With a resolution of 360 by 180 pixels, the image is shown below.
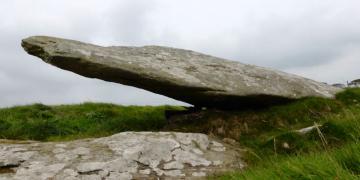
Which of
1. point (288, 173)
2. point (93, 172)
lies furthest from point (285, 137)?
point (288, 173)

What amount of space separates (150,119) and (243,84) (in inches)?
120

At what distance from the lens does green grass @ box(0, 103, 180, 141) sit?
13.3 metres

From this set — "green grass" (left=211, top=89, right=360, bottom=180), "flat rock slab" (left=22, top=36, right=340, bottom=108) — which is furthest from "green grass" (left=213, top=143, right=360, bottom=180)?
"flat rock slab" (left=22, top=36, right=340, bottom=108)

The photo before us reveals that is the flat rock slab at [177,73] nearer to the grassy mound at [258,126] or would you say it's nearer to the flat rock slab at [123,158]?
the grassy mound at [258,126]

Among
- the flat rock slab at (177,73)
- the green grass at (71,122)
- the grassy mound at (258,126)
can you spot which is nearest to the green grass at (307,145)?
the grassy mound at (258,126)

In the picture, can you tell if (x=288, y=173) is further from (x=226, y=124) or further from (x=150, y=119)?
(x=150, y=119)

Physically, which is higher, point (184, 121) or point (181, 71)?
point (181, 71)

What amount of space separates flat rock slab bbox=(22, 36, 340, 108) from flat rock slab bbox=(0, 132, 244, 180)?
4.77 ft

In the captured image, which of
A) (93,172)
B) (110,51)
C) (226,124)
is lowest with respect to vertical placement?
(93,172)

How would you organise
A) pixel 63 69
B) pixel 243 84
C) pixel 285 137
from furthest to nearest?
pixel 243 84, pixel 63 69, pixel 285 137

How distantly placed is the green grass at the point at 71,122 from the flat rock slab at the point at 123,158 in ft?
6.96

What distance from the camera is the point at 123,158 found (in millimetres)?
9711

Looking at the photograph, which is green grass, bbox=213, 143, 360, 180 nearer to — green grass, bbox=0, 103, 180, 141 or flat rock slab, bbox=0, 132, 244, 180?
flat rock slab, bbox=0, 132, 244, 180

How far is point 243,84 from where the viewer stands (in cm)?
1269
